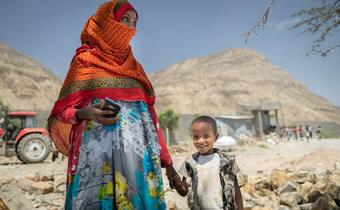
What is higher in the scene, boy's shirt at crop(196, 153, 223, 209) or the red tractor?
the red tractor

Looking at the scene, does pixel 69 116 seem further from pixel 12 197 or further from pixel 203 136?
pixel 12 197

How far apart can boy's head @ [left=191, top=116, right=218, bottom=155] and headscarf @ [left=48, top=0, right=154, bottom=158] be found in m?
0.46

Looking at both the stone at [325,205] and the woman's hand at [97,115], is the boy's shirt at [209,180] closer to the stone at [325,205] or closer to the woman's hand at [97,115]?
the woman's hand at [97,115]

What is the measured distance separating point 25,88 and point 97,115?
51383 mm

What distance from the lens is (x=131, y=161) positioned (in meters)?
1.59

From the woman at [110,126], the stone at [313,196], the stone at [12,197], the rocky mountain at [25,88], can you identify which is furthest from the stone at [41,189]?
the rocky mountain at [25,88]

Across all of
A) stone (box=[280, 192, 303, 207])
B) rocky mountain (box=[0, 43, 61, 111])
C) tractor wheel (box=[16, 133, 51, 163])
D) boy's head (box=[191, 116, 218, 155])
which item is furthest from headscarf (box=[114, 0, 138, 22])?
rocky mountain (box=[0, 43, 61, 111])

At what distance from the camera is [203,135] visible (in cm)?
215

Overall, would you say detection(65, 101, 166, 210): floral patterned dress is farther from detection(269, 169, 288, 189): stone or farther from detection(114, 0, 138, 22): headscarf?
detection(269, 169, 288, 189): stone

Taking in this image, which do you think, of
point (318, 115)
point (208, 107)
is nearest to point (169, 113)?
point (208, 107)

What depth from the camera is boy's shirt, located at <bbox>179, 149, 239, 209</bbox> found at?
2.06 m

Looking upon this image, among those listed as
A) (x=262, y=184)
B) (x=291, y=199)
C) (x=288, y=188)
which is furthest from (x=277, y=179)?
(x=291, y=199)

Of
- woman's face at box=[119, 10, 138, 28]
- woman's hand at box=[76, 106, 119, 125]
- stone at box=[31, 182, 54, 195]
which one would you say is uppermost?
woman's face at box=[119, 10, 138, 28]

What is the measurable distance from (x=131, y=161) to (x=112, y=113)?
0.86 feet
